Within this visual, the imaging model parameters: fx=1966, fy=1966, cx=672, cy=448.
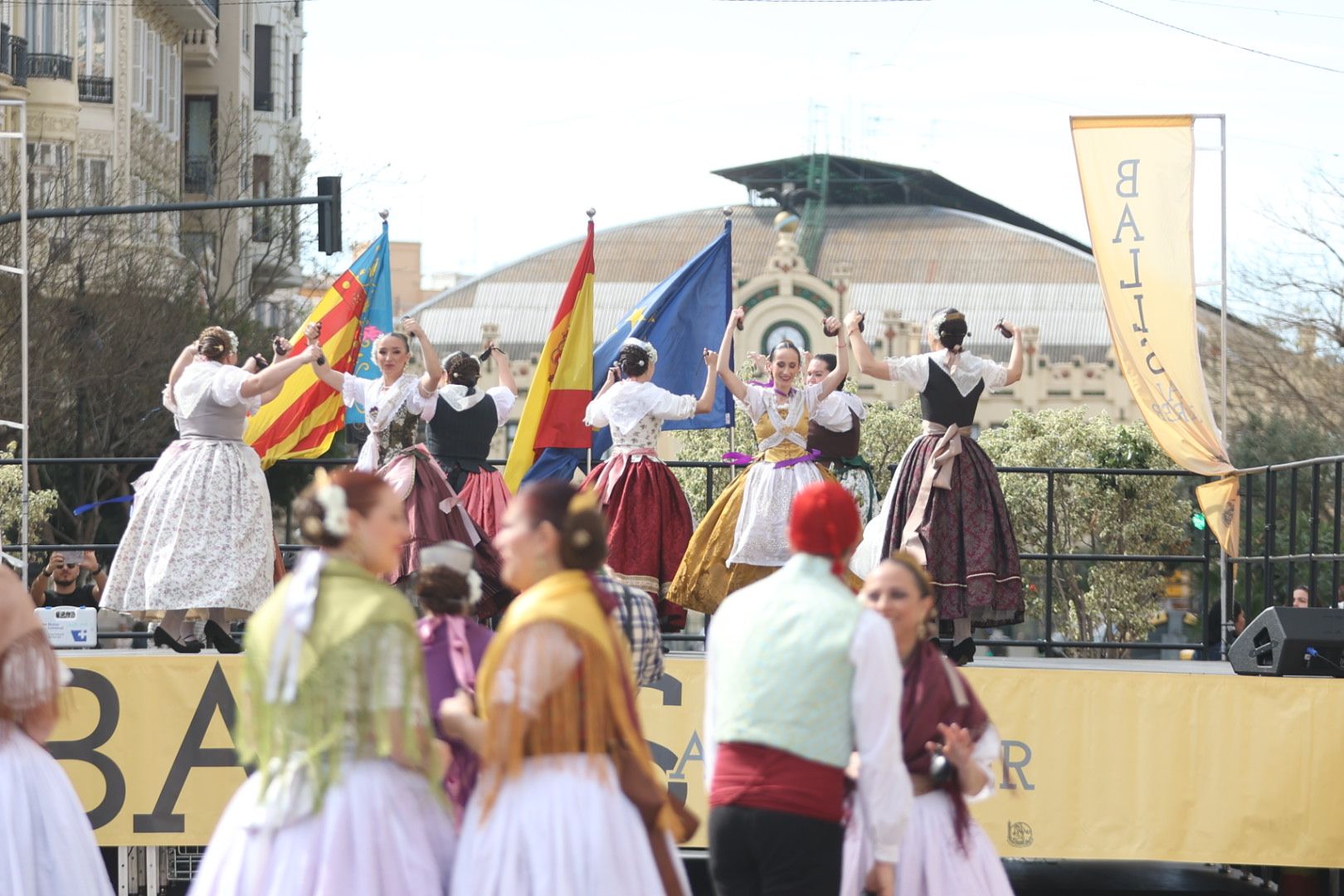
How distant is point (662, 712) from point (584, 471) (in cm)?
207

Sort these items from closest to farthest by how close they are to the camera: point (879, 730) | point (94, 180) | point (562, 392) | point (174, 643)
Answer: point (879, 730)
point (174, 643)
point (562, 392)
point (94, 180)

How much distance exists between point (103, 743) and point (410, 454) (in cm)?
196

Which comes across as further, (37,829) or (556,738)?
(37,829)

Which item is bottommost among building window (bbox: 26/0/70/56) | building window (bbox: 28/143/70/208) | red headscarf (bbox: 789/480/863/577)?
red headscarf (bbox: 789/480/863/577)

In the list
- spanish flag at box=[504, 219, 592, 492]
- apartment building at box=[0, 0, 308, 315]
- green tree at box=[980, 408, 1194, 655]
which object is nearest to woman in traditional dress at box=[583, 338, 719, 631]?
spanish flag at box=[504, 219, 592, 492]

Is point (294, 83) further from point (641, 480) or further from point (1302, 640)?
point (1302, 640)

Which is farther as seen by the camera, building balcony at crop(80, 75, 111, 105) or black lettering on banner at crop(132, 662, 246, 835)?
building balcony at crop(80, 75, 111, 105)

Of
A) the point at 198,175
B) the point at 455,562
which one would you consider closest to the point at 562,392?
the point at 455,562

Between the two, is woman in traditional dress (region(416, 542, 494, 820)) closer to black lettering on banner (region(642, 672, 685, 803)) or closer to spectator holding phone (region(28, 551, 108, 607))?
black lettering on banner (region(642, 672, 685, 803))

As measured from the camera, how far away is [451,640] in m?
4.98

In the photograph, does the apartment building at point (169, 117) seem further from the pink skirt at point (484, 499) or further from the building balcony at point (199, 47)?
the pink skirt at point (484, 499)

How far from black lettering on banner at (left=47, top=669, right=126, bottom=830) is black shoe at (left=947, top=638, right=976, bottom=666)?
3.83 meters

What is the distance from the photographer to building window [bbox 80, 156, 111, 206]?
29250 millimetres

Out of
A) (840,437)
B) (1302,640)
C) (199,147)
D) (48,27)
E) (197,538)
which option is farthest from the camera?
(199,147)
